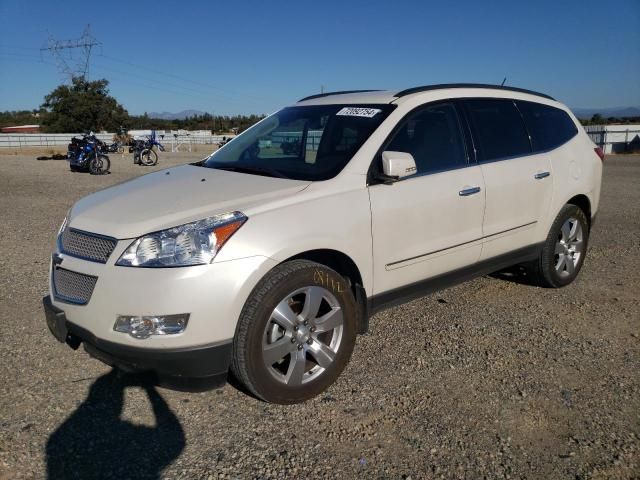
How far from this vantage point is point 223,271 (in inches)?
108

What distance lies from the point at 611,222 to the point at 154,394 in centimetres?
791

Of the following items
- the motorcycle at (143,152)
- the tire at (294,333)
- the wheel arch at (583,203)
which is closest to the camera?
the tire at (294,333)

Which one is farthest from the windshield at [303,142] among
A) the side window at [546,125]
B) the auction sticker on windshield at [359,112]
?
the side window at [546,125]

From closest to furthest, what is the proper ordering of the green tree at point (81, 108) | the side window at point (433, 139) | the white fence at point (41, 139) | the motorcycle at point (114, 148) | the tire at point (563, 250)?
the side window at point (433, 139)
the tire at point (563, 250)
the motorcycle at point (114, 148)
the white fence at point (41, 139)
the green tree at point (81, 108)

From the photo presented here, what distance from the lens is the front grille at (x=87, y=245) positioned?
114 inches

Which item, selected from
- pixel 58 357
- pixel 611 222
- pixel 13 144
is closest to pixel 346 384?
pixel 58 357

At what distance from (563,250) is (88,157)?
17.2 metres

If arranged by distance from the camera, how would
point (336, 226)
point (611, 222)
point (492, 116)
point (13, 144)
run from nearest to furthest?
point (336, 226), point (492, 116), point (611, 222), point (13, 144)

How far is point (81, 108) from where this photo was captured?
5856 centimetres

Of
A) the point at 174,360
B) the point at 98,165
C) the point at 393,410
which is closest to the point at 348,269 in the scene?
the point at 393,410

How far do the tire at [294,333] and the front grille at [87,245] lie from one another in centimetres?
81

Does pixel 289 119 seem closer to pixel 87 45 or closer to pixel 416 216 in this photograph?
pixel 416 216

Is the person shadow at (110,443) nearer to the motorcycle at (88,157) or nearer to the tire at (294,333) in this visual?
the tire at (294,333)

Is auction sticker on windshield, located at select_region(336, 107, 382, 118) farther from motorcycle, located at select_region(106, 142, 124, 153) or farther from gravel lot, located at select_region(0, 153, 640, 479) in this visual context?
motorcycle, located at select_region(106, 142, 124, 153)
